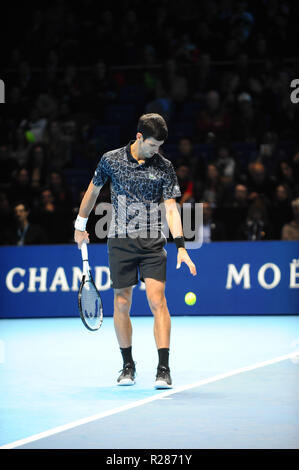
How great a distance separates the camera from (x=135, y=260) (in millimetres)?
6941

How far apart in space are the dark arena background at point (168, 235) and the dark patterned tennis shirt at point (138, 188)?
4.24ft

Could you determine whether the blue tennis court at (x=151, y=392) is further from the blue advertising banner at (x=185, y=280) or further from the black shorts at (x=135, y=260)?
the blue advertising banner at (x=185, y=280)

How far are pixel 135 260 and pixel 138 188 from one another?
1.90ft

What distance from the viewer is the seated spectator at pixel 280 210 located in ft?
42.9

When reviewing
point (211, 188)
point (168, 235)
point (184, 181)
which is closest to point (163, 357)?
point (168, 235)

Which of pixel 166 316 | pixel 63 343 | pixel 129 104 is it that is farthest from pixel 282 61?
pixel 166 316

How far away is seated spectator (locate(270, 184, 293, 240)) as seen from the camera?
13.1 m

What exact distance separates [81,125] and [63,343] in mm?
8032

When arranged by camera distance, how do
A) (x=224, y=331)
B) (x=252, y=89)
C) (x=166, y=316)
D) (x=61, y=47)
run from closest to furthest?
(x=166, y=316) → (x=224, y=331) → (x=252, y=89) → (x=61, y=47)

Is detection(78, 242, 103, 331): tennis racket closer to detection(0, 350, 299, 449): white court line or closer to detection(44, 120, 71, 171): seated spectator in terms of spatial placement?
detection(0, 350, 299, 449): white court line

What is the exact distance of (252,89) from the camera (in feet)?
51.9

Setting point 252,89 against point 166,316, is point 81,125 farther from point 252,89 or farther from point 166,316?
point 166,316

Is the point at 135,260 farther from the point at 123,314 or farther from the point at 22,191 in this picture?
the point at 22,191

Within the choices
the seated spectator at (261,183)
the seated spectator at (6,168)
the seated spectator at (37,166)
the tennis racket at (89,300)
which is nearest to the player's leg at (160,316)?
the tennis racket at (89,300)
